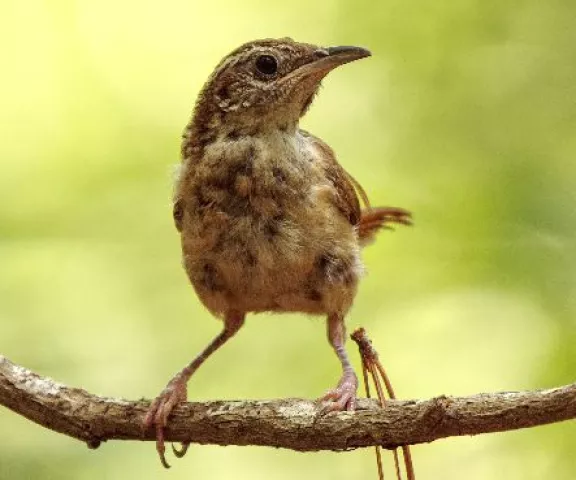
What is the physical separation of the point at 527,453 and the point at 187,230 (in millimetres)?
1495

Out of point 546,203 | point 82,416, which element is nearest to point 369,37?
point 546,203

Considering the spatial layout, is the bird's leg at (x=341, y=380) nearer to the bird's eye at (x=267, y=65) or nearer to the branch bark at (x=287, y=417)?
the branch bark at (x=287, y=417)

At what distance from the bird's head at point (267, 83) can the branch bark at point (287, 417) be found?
1041mm

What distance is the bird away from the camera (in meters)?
3.41

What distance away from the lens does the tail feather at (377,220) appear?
4.04 m

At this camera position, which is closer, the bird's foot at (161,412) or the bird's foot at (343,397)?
the bird's foot at (343,397)

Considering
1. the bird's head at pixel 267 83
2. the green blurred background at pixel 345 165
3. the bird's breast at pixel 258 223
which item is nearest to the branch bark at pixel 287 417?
the bird's breast at pixel 258 223

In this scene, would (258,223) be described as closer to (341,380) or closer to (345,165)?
(341,380)

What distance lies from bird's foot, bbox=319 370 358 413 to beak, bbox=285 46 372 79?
3.34ft

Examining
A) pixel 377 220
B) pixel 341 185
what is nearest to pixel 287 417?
pixel 341 185

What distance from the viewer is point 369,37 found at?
4629 mm

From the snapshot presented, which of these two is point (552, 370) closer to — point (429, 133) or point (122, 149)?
point (429, 133)

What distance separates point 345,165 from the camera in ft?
14.9

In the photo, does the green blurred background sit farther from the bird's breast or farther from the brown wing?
the bird's breast
